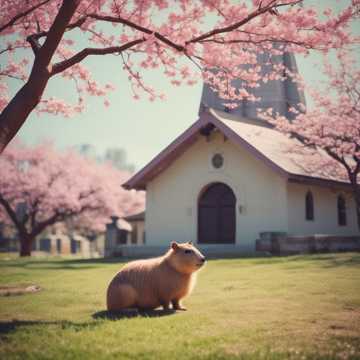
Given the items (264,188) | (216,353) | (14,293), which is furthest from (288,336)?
(264,188)

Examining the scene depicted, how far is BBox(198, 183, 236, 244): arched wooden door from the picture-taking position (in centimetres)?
2531

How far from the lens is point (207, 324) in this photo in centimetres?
652

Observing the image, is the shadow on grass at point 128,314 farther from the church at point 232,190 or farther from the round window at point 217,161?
the round window at point 217,161

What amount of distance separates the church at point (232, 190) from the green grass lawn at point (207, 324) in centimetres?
1183

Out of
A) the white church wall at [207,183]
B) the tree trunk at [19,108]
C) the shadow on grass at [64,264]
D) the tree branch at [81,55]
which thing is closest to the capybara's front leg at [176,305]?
the tree trunk at [19,108]

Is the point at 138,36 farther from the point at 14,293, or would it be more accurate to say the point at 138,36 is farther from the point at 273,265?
the point at 273,265

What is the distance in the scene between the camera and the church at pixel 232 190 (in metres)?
23.5

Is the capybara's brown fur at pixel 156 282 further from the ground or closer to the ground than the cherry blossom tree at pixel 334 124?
closer to the ground

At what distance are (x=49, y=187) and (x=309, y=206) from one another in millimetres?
21920

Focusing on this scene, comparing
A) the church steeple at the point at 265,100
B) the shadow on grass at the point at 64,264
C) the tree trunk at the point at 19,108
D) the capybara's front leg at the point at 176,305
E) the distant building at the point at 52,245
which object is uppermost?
the church steeple at the point at 265,100

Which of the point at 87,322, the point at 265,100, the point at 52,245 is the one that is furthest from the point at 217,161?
the point at 52,245

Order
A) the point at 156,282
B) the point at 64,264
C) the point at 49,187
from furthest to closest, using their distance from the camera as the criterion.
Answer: the point at 49,187 → the point at 64,264 → the point at 156,282

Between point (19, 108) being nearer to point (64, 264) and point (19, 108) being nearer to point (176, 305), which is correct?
point (176, 305)

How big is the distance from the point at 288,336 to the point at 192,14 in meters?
6.90
